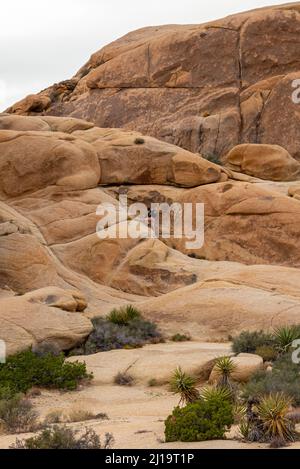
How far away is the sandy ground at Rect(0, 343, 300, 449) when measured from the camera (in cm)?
1040

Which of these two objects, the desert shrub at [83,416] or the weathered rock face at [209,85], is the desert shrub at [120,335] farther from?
the weathered rock face at [209,85]


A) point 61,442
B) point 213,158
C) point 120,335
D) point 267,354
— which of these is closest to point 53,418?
point 61,442

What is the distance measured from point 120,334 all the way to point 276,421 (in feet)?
34.3

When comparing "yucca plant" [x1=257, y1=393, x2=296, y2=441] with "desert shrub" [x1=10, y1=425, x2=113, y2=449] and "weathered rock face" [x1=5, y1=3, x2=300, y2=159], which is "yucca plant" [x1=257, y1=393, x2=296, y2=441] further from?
"weathered rock face" [x1=5, y1=3, x2=300, y2=159]

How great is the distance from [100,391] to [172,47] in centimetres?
3587

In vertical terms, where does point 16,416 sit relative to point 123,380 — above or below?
above

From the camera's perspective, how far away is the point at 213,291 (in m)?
22.1

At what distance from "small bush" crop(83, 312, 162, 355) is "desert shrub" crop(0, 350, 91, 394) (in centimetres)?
236

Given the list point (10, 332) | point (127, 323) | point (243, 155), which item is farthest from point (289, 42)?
point (10, 332)

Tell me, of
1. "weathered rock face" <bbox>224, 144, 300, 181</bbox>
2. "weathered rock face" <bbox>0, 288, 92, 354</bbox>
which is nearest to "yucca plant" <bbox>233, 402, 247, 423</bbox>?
"weathered rock face" <bbox>0, 288, 92, 354</bbox>

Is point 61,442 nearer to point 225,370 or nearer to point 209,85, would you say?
point 225,370

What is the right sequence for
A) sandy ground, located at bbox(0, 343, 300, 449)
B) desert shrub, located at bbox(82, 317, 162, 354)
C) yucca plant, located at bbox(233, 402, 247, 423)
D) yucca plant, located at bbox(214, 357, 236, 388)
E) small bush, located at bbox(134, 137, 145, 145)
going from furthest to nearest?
1. small bush, located at bbox(134, 137, 145, 145)
2. desert shrub, located at bbox(82, 317, 162, 354)
3. yucca plant, located at bbox(214, 357, 236, 388)
4. yucca plant, located at bbox(233, 402, 247, 423)
5. sandy ground, located at bbox(0, 343, 300, 449)

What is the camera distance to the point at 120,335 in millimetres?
20141
